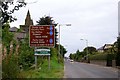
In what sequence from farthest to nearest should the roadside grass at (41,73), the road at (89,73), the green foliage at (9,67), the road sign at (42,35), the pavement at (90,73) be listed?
the road sign at (42,35) → the road at (89,73) → the pavement at (90,73) → the roadside grass at (41,73) → the green foliage at (9,67)

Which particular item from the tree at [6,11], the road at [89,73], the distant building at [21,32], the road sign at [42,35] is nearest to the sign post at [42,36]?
the road sign at [42,35]

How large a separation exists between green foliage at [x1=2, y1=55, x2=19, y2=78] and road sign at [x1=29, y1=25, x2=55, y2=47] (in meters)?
18.3

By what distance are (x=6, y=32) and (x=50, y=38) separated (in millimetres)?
10556

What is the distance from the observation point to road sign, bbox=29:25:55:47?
109 ft

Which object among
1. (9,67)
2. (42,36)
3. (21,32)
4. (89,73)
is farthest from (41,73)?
(21,32)

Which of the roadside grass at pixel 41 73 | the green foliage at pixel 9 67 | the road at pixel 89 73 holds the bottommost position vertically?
the road at pixel 89 73

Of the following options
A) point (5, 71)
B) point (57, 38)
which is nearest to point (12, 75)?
point (5, 71)

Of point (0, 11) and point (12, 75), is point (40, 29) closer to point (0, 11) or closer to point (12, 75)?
point (0, 11)

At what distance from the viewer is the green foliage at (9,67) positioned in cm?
1448

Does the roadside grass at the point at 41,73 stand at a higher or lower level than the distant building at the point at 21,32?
lower

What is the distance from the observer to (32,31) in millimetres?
33188

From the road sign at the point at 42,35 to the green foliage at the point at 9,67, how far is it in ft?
60.0

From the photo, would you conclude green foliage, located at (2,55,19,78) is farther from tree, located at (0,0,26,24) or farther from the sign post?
the sign post

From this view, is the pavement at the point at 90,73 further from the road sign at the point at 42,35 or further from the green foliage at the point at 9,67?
the green foliage at the point at 9,67
